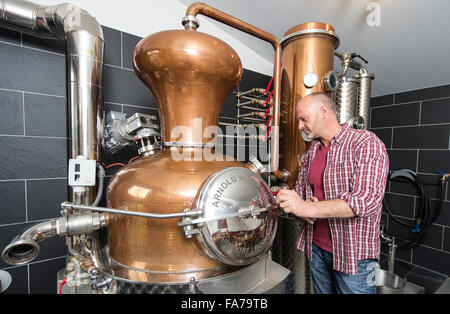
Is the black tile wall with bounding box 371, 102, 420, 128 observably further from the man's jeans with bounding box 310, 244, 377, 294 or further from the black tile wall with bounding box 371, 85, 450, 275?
the man's jeans with bounding box 310, 244, 377, 294

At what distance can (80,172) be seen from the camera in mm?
904

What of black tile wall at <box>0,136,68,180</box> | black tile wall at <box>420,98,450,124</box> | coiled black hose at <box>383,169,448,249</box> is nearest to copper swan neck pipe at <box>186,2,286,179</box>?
black tile wall at <box>0,136,68,180</box>

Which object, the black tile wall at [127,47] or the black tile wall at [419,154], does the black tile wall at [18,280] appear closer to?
the black tile wall at [127,47]

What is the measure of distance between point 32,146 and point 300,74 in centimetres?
144

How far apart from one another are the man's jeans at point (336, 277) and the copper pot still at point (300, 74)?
394 millimetres

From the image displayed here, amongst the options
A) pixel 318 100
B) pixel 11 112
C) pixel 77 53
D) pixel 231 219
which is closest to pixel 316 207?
pixel 231 219

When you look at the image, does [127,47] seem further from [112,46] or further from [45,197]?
[45,197]

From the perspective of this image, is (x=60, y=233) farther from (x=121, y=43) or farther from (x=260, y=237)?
(x=121, y=43)

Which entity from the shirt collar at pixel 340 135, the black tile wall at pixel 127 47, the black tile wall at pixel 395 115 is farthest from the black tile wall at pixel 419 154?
the black tile wall at pixel 127 47

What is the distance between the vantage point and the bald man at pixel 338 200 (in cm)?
82

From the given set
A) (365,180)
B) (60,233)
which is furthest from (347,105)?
(60,233)

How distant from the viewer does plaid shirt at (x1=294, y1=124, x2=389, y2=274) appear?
807 millimetres

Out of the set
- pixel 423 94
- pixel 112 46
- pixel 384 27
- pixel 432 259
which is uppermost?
pixel 384 27

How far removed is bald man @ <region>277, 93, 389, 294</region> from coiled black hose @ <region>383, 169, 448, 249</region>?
1.36 m
